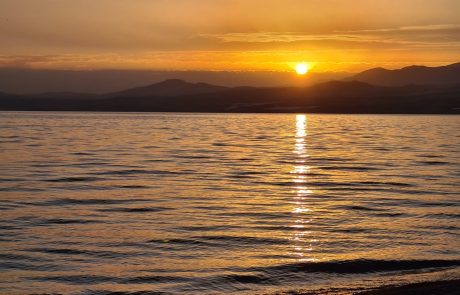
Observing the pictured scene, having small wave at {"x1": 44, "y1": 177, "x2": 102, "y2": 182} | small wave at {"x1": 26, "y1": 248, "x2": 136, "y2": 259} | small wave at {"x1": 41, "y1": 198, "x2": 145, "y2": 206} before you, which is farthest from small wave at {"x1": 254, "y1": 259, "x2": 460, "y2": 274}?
small wave at {"x1": 44, "y1": 177, "x2": 102, "y2": 182}

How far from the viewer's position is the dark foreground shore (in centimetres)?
1109

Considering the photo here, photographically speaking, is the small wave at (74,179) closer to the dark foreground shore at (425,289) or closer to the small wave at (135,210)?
the small wave at (135,210)

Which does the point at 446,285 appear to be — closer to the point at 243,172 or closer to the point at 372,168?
the point at 243,172

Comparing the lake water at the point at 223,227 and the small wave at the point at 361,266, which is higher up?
the lake water at the point at 223,227

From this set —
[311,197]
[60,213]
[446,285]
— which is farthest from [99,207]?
[446,285]

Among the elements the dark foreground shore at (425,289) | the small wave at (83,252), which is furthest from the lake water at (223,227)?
the dark foreground shore at (425,289)

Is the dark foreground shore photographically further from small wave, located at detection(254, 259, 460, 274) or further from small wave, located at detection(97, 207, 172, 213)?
small wave, located at detection(97, 207, 172, 213)

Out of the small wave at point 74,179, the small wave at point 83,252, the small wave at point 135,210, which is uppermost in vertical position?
the small wave at point 74,179

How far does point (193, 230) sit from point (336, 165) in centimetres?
1963

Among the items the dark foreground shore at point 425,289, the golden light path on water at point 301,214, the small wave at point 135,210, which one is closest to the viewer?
the dark foreground shore at point 425,289

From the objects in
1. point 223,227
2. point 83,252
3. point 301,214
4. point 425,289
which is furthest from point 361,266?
point 301,214

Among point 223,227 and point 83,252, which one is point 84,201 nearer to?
point 223,227

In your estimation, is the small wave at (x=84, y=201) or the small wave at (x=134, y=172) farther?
the small wave at (x=134, y=172)

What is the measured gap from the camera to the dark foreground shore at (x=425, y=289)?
36.4 ft
